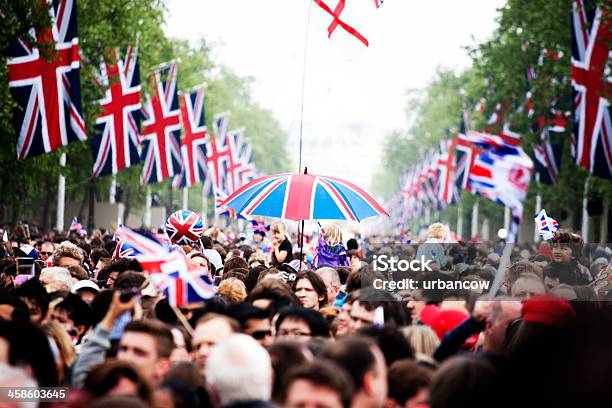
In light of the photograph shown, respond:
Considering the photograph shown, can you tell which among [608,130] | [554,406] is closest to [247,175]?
[608,130]

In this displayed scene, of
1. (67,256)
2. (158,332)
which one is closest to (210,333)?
(158,332)

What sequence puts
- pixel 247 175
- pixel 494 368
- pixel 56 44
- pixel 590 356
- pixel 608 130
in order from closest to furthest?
pixel 590 356 < pixel 494 368 < pixel 56 44 < pixel 608 130 < pixel 247 175

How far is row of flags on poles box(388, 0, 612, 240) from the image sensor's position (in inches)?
331

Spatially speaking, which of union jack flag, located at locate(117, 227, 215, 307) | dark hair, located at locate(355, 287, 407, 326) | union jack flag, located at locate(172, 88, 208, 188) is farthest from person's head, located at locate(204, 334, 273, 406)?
union jack flag, located at locate(172, 88, 208, 188)

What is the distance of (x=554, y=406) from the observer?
186 inches

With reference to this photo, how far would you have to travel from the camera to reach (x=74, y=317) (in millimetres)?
9844

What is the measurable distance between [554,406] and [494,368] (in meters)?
1.56

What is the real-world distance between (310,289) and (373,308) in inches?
98.1

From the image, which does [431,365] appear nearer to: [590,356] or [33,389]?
[33,389]

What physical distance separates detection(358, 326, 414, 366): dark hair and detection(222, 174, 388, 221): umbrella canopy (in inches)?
230

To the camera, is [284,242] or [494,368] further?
[284,242]

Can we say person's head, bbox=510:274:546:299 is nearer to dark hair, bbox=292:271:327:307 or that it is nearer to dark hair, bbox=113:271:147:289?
dark hair, bbox=292:271:327:307

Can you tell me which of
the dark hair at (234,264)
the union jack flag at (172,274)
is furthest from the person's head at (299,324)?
the dark hair at (234,264)

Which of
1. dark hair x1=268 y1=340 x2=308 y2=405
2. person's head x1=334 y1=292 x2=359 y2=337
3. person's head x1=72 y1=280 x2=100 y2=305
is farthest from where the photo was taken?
person's head x1=72 y1=280 x2=100 y2=305
